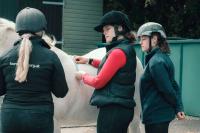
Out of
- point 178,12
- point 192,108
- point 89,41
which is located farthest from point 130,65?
point 89,41

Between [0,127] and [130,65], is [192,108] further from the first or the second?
[0,127]

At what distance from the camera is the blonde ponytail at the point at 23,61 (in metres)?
4.25

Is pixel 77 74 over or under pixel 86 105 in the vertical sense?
over

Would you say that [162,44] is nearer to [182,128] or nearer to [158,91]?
[158,91]

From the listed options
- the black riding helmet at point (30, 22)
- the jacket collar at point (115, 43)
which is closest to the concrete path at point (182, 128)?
the jacket collar at point (115, 43)

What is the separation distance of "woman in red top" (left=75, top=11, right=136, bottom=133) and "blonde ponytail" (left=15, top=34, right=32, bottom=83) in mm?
1064

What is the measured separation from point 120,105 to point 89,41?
13.4 metres

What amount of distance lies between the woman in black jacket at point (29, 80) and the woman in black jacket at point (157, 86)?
1.39 meters

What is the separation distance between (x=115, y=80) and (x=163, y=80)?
1.90 feet

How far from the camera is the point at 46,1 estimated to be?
1708cm

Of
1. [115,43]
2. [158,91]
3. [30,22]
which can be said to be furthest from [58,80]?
[158,91]

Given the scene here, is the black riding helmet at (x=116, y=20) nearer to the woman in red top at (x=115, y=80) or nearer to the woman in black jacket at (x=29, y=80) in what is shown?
the woman in red top at (x=115, y=80)

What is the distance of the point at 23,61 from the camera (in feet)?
14.1

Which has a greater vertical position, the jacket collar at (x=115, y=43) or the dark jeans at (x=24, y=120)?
the jacket collar at (x=115, y=43)
